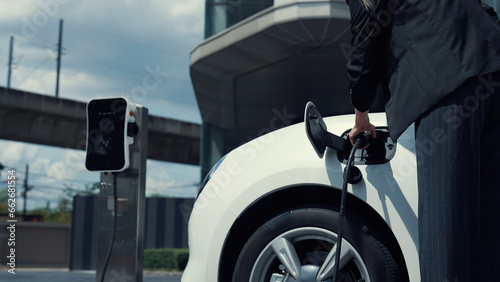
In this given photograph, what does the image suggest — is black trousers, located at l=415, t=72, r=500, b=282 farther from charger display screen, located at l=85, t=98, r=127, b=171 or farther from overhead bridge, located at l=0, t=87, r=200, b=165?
overhead bridge, located at l=0, t=87, r=200, b=165

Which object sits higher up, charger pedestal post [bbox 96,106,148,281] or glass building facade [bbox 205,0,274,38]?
glass building facade [bbox 205,0,274,38]

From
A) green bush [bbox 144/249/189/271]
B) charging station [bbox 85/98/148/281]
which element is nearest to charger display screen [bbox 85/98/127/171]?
charging station [bbox 85/98/148/281]

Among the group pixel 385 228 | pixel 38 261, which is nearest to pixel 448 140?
pixel 385 228

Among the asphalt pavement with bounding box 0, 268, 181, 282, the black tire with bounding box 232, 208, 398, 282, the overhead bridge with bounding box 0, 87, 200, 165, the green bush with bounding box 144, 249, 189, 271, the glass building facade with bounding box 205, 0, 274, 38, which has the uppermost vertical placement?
the glass building facade with bounding box 205, 0, 274, 38

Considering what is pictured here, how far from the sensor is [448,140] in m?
1.76

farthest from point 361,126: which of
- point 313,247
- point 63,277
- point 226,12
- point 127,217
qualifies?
point 226,12

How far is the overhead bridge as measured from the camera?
28.1 metres

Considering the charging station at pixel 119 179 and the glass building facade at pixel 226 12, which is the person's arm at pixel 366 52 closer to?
the charging station at pixel 119 179

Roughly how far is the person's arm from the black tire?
43 cm

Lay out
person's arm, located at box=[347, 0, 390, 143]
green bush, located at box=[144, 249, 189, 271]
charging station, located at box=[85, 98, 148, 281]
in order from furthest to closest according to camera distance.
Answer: green bush, located at box=[144, 249, 189, 271]
charging station, located at box=[85, 98, 148, 281]
person's arm, located at box=[347, 0, 390, 143]

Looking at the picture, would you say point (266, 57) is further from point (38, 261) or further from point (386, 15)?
point (38, 261)

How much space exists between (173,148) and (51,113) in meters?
8.35

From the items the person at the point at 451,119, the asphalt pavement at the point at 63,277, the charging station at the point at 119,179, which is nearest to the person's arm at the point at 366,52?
the person at the point at 451,119

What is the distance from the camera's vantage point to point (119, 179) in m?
4.23
